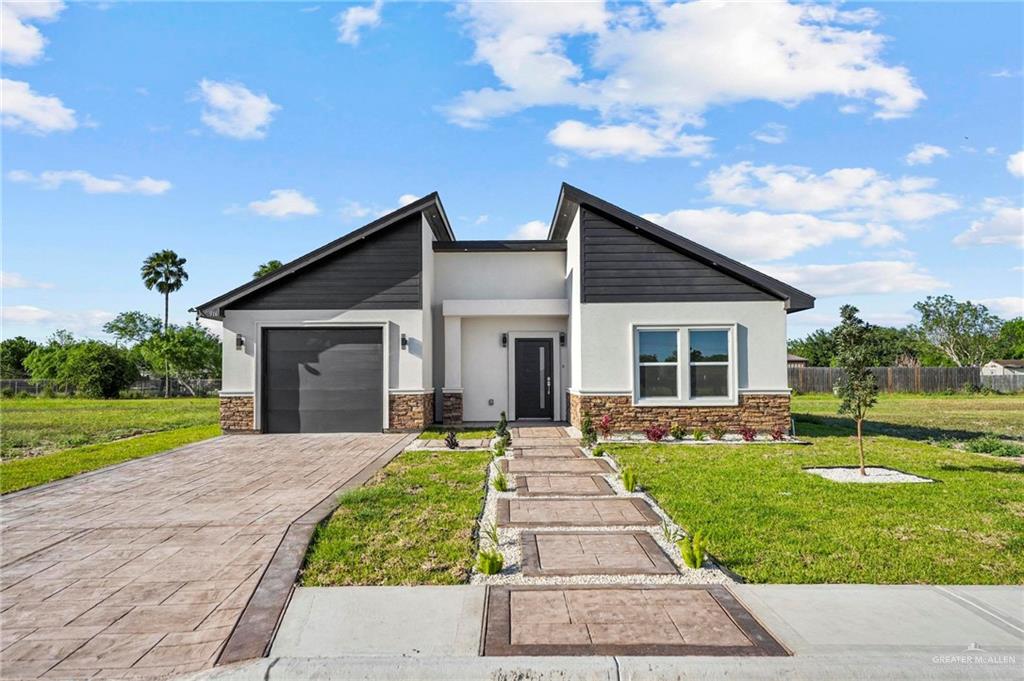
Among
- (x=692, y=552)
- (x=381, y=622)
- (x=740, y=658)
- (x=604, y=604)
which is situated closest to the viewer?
(x=740, y=658)

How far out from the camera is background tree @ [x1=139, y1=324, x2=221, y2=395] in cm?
3762

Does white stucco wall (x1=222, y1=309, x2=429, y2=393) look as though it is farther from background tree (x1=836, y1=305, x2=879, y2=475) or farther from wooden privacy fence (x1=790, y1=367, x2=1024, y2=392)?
wooden privacy fence (x1=790, y1=367, x2=1024, y2=392)

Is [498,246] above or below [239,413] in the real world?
above

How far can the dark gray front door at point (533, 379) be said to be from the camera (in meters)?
15.8

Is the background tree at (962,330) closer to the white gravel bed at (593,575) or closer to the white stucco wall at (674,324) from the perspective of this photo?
the white stucco wall at (674,324)

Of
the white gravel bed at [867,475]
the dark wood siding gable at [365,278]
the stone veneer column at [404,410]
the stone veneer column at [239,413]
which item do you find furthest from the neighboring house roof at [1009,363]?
the stone veneer column at [239,413]

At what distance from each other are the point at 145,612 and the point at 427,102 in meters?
11.6

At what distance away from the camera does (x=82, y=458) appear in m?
10.5

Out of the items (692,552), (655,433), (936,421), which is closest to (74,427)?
(655,433)

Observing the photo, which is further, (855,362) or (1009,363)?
(1009,363)

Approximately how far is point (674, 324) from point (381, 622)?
10752mm

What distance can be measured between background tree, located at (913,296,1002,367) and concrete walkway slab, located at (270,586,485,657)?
64.0m

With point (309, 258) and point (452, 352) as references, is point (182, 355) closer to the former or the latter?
point (309, 258)

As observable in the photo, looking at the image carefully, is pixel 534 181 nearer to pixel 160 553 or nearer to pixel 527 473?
pixel 527 473
